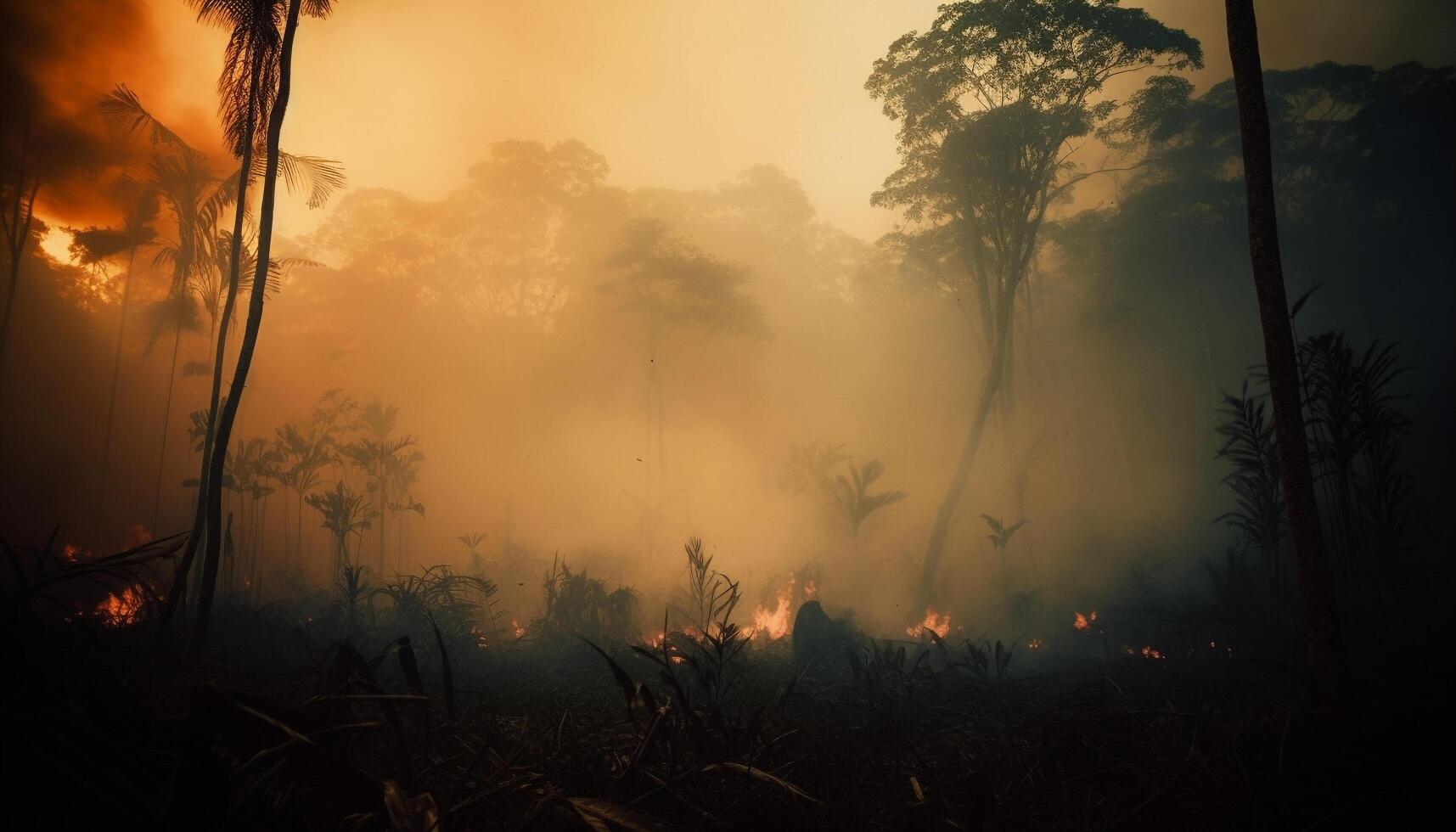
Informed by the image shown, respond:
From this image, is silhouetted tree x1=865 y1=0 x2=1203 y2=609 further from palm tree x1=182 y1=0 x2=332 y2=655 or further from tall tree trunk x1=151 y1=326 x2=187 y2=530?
tall tree trunk x1=151 y1=326 x2=187 y2=530

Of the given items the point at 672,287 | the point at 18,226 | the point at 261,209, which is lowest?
the point at 261,209

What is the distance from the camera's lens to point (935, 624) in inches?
517

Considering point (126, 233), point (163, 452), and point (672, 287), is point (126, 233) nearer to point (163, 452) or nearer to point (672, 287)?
point (163, 452)

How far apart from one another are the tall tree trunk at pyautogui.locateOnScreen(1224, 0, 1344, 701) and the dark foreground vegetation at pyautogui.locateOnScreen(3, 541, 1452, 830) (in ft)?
1.31

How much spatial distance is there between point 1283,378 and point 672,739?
21.4 ft

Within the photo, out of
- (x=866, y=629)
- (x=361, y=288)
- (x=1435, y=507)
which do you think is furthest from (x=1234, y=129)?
(x=361, y=288)

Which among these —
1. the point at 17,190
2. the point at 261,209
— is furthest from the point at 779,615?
the point at 17,190

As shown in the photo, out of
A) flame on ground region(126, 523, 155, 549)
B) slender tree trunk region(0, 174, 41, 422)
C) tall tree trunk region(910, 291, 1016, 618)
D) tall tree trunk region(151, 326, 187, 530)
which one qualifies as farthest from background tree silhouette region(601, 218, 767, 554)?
flame on ground region(126, 523, 155, 549)

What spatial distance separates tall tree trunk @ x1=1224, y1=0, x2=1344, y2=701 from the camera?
15.9ft

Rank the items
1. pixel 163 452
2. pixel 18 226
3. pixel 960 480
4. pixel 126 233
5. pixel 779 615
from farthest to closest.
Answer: pixel 163 452 → pixel 18 226 → pixel 126 233 → pixel 779 615 → pixel 960 480

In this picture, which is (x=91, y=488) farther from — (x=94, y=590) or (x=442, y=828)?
(x=442, y=828)

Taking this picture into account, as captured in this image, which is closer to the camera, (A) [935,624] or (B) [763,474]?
(A) [935,624]

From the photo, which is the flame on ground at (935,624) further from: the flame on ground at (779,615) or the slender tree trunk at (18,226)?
the slender tree trunk at (18,226)

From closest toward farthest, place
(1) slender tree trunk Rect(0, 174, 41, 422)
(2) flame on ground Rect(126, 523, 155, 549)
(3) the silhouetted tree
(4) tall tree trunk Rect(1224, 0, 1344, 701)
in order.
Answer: (4) tall tree trunk Rect(1224, 0, 1344, 701) → (3) the silhouetted tree → (1) slender tree trunk Rect(0, 174, 41, 422) → (2) flame on ground Rect(126, 523, 155, 549)
